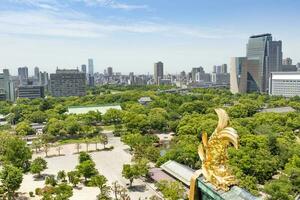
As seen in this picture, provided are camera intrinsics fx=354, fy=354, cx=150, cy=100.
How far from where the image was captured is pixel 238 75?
413ft

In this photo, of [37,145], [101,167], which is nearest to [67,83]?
[37,145]

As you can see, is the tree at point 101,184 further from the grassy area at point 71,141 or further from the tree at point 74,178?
the grassy area at point 71,141

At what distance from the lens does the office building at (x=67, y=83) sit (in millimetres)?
127000

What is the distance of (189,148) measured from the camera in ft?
120

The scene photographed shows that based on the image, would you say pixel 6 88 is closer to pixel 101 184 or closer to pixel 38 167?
pixel 38 167

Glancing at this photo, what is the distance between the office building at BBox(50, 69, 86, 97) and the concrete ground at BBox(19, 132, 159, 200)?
76.5 meters

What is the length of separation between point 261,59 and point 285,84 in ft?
73.1

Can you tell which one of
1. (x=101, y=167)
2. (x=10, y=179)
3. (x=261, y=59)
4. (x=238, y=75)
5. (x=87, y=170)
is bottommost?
(x=101, y=167)

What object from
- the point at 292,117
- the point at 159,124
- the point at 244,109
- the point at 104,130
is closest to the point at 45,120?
the point at 104,130

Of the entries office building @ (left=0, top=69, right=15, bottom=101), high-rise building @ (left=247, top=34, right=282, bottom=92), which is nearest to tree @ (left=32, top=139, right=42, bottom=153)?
office building @ (left=0, top=69, right=15, bottom=101)

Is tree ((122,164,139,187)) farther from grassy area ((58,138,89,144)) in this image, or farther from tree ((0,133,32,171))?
grassy area ((58,138,89,144))

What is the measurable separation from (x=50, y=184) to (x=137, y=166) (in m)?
8.11

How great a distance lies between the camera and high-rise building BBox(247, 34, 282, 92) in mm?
129875

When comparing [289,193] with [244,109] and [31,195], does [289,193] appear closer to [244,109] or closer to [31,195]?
[31,195]
